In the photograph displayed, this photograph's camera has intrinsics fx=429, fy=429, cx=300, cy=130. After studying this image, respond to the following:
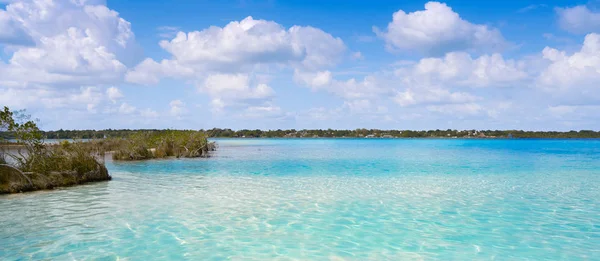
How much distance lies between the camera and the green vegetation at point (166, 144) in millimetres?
31047

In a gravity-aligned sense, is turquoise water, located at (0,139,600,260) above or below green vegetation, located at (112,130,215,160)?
below

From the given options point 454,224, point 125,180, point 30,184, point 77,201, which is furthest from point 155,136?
point 454,224

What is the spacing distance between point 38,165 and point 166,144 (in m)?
18.6

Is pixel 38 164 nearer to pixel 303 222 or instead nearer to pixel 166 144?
pixel 303 222

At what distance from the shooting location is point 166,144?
111ft

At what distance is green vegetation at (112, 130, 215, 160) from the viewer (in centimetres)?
3105

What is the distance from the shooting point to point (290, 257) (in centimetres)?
760

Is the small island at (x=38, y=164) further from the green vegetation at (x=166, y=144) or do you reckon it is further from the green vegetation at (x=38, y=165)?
the green vegetation at (x=166, y=144)

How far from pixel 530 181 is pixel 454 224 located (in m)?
10.5

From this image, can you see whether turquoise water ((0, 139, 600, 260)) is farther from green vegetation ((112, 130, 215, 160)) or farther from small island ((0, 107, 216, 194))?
green vegetation ((112, 130, 215, 160))

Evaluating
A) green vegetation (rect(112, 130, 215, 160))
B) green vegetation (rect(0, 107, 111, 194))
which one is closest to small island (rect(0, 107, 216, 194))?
green vegetation (rect(0, 107, 111, 194))

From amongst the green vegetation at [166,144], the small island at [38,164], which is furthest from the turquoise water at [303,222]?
the green vegetation at [166,144]

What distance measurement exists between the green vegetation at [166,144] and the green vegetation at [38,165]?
1347cm

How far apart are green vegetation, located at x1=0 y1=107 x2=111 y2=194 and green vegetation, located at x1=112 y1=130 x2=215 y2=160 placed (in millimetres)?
13470
